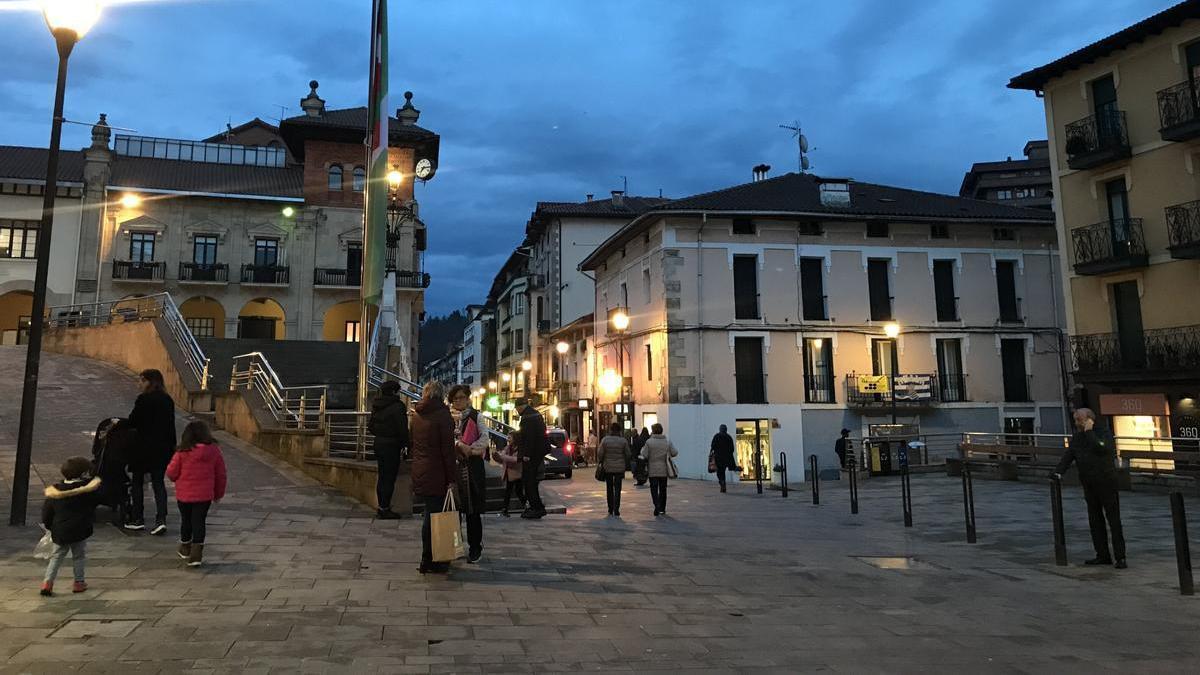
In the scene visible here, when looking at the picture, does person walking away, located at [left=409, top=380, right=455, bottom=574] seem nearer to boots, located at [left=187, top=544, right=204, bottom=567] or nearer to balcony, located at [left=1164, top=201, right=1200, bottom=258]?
boots, located at [left=187, top=544, right=204, bottom=567]


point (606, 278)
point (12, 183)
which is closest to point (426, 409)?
point (606, 278)

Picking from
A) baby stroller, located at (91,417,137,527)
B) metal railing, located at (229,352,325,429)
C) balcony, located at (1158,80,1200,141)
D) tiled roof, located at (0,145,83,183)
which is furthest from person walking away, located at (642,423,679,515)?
tiled roof, located at (0,145,83,183)

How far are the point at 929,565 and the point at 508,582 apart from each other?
16.8 ft

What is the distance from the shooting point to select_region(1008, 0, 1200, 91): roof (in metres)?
20.2

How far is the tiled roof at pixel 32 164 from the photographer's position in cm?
3669

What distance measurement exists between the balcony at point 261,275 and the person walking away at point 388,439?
3261 centimetres

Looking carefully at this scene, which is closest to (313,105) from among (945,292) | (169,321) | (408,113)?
(408,113)

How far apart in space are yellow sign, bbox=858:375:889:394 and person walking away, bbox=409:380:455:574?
24866 millimetres

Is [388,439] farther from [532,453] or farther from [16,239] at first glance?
[16,239]

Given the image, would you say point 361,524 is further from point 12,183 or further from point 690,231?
point 12,183

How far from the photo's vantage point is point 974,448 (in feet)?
70.2

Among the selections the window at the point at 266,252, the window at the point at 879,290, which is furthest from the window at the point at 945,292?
the window at the point at 266,252

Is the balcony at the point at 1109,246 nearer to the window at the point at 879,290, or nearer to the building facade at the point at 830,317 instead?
the building facade at the point at 830,317

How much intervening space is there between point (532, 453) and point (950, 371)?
2510 centimetres
